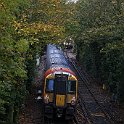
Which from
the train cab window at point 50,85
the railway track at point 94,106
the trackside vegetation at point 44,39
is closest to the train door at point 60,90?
the train cab window at point 50,85

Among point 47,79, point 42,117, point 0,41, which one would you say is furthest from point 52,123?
point 0,41

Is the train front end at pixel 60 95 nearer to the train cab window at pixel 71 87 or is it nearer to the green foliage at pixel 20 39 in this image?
the train cab window at pixel 71 87

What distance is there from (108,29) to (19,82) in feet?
39.9

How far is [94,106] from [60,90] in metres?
6.63

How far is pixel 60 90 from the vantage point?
2291 centimetres

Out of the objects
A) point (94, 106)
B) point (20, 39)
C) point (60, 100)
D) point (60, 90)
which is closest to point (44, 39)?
point (60, 90)

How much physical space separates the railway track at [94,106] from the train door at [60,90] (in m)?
2.67

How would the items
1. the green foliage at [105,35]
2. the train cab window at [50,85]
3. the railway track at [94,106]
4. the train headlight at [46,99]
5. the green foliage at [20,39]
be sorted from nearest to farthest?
the green foliage at [20,39] → the train headlight at [46,99] → the train cab window at [50,85] → the railway track at [94,106] → the green foliage at [105,35]

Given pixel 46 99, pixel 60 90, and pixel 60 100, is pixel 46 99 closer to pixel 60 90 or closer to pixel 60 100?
pixel 60 100

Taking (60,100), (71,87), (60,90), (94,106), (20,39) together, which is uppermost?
(20,39)

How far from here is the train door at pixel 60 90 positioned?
74.7ft

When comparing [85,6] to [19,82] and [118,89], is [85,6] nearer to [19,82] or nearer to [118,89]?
[118,89]

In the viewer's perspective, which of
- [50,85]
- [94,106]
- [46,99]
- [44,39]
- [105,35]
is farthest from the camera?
[105,35]

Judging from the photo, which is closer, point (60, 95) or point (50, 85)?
point (60, 95)
